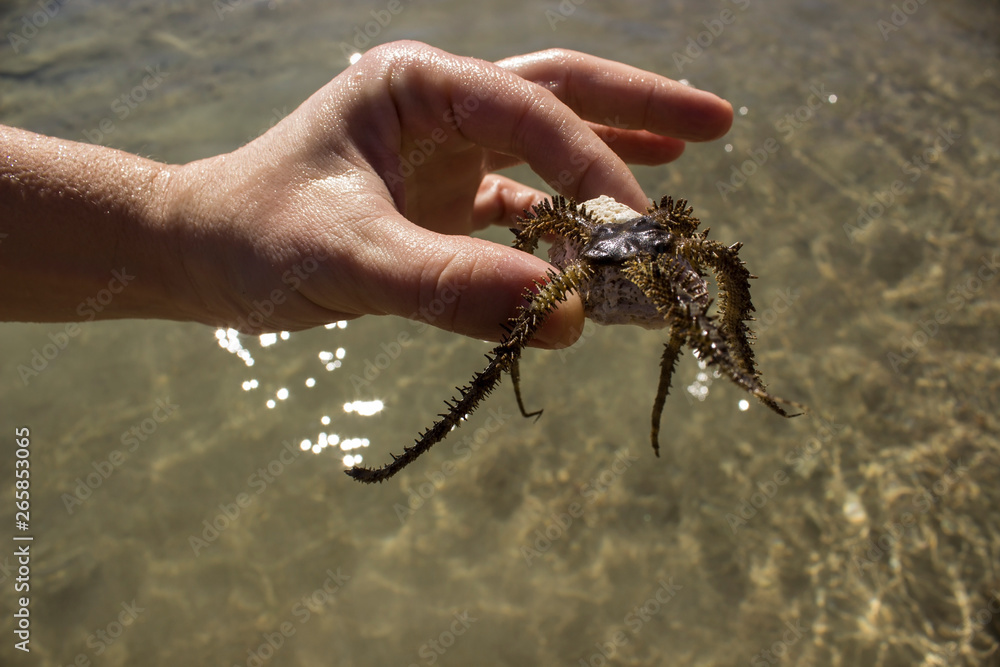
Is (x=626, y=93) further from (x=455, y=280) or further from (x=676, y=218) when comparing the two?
(x=455, y=280)

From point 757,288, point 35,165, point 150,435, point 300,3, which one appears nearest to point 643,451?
point 757,288

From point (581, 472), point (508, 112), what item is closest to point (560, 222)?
point (508, 112)

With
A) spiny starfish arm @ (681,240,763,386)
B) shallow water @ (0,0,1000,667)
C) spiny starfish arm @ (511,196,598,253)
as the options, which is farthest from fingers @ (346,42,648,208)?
shallow water @ (0,0,1000,667)

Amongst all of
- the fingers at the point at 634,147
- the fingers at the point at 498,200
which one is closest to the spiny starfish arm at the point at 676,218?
the fingers at the point at 634,147

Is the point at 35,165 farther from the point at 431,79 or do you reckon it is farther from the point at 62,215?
the point at 431,79

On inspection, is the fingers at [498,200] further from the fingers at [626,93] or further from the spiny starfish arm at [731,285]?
the spiny starfish arm at [731,285]
